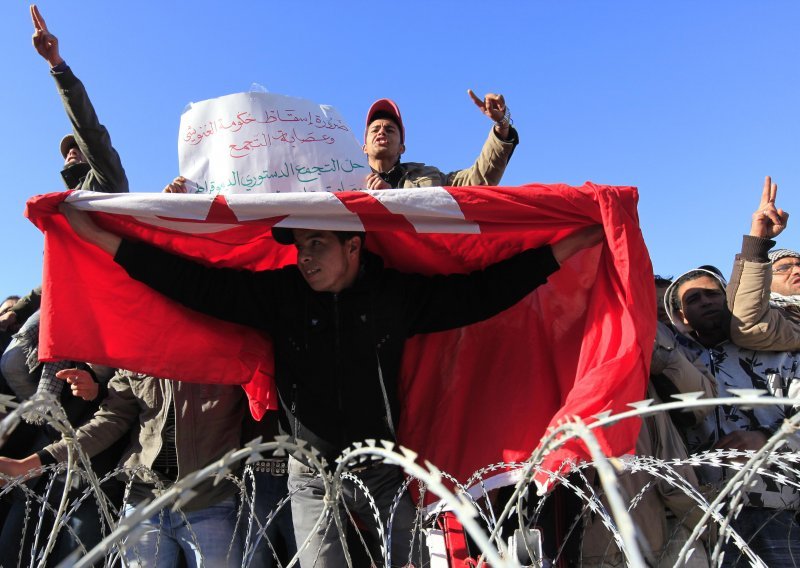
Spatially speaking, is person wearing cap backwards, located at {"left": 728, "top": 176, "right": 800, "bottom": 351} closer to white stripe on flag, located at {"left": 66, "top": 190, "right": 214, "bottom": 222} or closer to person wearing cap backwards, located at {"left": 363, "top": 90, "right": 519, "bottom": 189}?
person wearing cap backwards, located at {"left": 363, "top": 90, "right": 519, "bottom": 189}

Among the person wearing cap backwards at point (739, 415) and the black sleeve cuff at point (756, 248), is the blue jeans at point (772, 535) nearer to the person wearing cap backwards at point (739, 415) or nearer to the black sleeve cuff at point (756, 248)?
the person wearing cap backwards at point (739, 415)

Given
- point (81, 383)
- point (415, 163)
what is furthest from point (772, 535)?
point (81, 383)

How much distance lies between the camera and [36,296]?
512 cm

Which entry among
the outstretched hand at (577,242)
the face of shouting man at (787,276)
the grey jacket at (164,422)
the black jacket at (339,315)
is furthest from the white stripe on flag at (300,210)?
the face of shouting man at (787,276)

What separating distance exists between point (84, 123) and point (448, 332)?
2.67 meters

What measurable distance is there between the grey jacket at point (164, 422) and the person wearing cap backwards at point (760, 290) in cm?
290

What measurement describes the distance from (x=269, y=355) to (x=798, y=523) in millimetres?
3132

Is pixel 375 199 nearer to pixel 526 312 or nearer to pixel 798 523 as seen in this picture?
pixel 526 312

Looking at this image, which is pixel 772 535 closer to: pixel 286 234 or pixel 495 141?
pixel 495 141

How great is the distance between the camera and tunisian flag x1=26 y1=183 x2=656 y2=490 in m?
3.06

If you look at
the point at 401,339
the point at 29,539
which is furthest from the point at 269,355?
the point at 29,539

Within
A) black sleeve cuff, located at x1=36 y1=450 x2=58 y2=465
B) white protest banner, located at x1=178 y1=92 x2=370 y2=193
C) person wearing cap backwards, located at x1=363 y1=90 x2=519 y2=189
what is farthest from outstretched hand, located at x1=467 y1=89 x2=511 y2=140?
black sleeve cuff, located at x1=36 y1=450 x2=58 y2=465

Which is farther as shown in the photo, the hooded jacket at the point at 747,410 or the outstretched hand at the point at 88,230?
the hooded jacket at the point at 747,410

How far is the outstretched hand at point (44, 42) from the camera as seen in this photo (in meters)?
4.11
